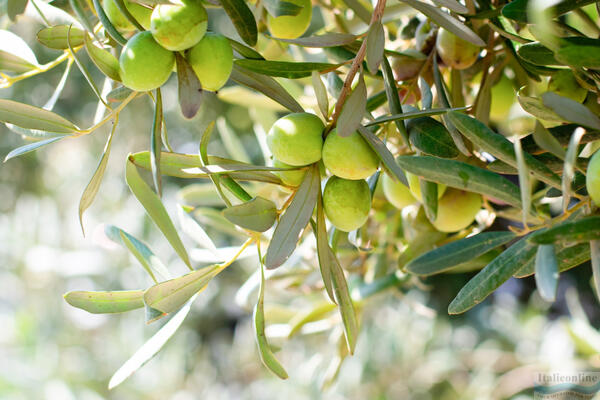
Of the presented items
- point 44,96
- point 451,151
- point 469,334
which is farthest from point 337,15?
point 44,96

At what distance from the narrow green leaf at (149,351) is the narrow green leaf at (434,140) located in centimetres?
25

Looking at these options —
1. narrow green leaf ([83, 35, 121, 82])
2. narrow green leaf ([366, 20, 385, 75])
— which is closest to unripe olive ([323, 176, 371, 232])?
narrow green leaf ([366, 20, 385, 75])

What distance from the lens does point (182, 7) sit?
392mm

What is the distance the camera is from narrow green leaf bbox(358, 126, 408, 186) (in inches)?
15.7

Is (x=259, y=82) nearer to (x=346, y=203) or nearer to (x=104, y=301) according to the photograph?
(x=346, y=203)

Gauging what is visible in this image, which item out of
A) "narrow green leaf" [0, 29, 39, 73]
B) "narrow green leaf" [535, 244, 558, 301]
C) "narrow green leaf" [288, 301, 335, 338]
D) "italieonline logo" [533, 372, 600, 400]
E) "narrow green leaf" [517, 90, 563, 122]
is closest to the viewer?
"narrow green leaf" [535, 244, 558, 301]

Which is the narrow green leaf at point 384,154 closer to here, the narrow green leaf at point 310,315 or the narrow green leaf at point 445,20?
the narrow green leaf at point 445,20

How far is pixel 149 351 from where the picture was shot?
0.50m

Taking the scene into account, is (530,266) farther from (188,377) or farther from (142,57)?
(188,377)

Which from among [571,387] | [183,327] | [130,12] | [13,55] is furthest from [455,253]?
[183,327]

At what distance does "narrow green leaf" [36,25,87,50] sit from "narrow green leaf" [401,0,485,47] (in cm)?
30

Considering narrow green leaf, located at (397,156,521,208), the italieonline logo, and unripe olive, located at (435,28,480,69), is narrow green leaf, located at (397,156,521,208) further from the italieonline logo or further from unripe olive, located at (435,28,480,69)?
the italieonline logo

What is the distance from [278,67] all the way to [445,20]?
0.14 m

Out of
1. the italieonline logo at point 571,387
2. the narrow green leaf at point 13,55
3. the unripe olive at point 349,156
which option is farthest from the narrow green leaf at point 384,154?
the italieonline logo at point 571,387
